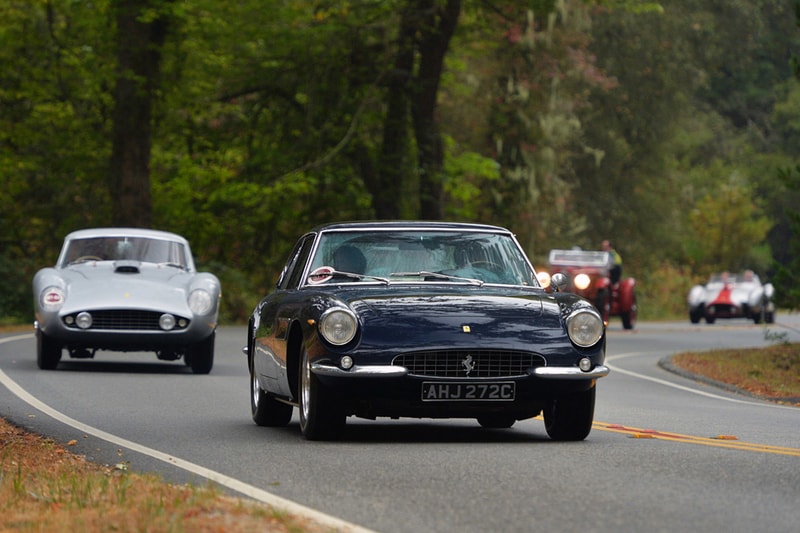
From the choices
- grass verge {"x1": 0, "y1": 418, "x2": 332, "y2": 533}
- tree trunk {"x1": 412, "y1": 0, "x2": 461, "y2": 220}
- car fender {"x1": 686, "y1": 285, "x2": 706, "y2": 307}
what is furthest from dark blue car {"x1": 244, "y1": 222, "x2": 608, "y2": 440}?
car fender {"x1": 686, "y1": 285, "x2": 706, "y2": 307}

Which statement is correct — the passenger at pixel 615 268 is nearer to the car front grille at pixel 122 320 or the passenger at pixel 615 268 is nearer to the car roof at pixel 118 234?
the car roof at pixel 118 234

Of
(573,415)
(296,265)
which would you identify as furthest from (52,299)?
(573,415)

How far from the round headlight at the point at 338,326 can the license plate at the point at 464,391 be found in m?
0.58

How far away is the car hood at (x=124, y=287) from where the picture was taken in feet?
61.1

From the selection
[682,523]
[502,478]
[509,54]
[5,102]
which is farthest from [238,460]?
[509,54]

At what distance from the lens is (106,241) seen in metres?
20.4

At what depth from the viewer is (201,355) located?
1938 cm

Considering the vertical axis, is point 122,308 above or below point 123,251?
below

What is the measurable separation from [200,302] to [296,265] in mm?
6370

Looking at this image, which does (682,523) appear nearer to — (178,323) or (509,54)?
(178,323)

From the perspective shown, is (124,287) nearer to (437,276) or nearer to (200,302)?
(200,302)

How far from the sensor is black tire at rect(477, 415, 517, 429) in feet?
40.1

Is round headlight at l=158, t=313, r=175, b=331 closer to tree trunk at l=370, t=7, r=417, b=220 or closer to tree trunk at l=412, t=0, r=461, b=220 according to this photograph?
tree trunk at l=412, t=0, r=461, b=220

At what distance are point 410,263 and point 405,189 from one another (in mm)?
27010
